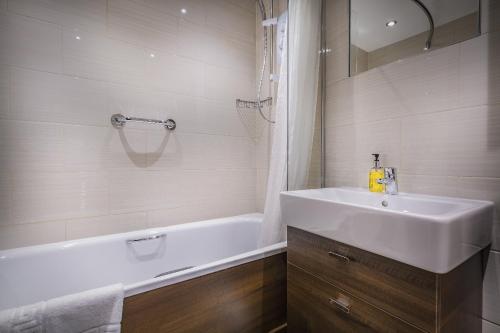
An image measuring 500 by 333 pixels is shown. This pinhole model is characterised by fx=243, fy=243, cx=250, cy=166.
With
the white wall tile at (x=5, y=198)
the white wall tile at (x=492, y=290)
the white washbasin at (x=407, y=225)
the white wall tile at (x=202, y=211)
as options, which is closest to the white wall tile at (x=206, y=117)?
the white wall tile at (x=202, y=211)

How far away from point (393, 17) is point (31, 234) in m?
2.12

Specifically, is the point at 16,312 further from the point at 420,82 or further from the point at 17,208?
the point at 420,82

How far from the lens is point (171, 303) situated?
3.05 feet

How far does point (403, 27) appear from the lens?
1.15m

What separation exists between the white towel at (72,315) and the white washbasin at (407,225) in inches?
Answer: 28.0

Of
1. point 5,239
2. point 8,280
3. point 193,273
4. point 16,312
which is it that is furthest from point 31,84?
point 193,273

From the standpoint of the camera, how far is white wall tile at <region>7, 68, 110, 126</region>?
3.94 ft

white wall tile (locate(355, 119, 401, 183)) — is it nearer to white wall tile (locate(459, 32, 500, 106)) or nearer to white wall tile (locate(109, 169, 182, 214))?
white wall tile (locate(459, 32, 500, 106))

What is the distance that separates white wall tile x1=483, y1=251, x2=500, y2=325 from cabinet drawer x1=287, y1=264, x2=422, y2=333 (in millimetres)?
454

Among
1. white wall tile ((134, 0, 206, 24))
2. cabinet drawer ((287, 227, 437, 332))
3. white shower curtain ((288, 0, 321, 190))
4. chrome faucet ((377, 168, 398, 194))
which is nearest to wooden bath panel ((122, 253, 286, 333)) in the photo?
cabinet drawer ((287, 227, 437, 332))

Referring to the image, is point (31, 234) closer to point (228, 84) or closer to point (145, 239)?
point (145, 239)

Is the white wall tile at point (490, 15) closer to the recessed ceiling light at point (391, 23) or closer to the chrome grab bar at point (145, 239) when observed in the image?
the recessed ceiling light at point (391, 23)

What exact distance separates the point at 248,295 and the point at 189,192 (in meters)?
0.83

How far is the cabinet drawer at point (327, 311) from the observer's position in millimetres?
762
